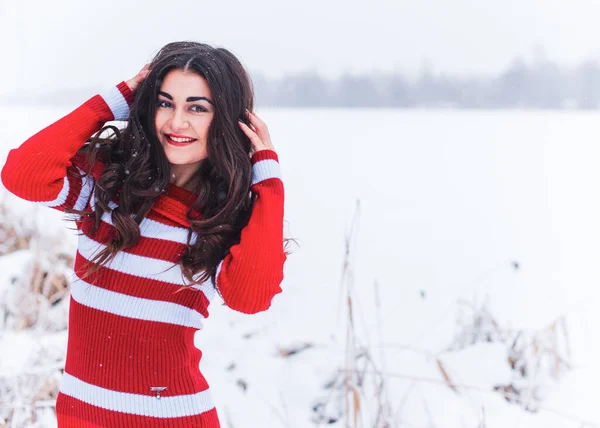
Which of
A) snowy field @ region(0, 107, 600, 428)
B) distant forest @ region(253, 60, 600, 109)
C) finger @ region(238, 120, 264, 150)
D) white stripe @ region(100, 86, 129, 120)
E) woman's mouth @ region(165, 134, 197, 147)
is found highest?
distant forest @ region(253, 60, 600, 109)

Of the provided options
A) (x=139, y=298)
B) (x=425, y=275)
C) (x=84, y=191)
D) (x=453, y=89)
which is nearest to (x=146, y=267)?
(x=139, y=298)

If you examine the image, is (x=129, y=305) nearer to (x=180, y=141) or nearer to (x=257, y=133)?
(x=180, y=141)

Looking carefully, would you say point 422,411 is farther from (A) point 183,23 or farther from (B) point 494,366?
(A) point 183,23

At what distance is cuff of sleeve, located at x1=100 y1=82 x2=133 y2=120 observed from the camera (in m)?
1.44

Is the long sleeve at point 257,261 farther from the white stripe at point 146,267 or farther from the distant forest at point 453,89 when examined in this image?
the distant forest at point 453,89

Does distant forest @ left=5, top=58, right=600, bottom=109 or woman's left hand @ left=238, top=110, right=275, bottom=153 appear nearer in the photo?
woman's left hand @ left=238, top=110, right=275, bottom=153

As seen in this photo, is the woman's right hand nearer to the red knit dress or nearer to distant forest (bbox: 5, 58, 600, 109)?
the red knit dress

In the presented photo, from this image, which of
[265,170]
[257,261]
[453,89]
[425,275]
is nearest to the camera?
[257,261]

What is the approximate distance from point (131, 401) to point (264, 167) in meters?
0.61

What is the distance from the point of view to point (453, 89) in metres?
4.55

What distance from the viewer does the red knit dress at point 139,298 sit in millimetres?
1318

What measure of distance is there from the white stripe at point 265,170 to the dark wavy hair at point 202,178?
22 mm

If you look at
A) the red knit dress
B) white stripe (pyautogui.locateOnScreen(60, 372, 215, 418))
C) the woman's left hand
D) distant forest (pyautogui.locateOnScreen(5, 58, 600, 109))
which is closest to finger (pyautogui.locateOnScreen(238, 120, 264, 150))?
the woman's left hand

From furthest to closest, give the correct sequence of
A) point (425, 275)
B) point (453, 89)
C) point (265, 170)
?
1. point (453, 89)
2. point (425, 275)
3. point (265, 170)
